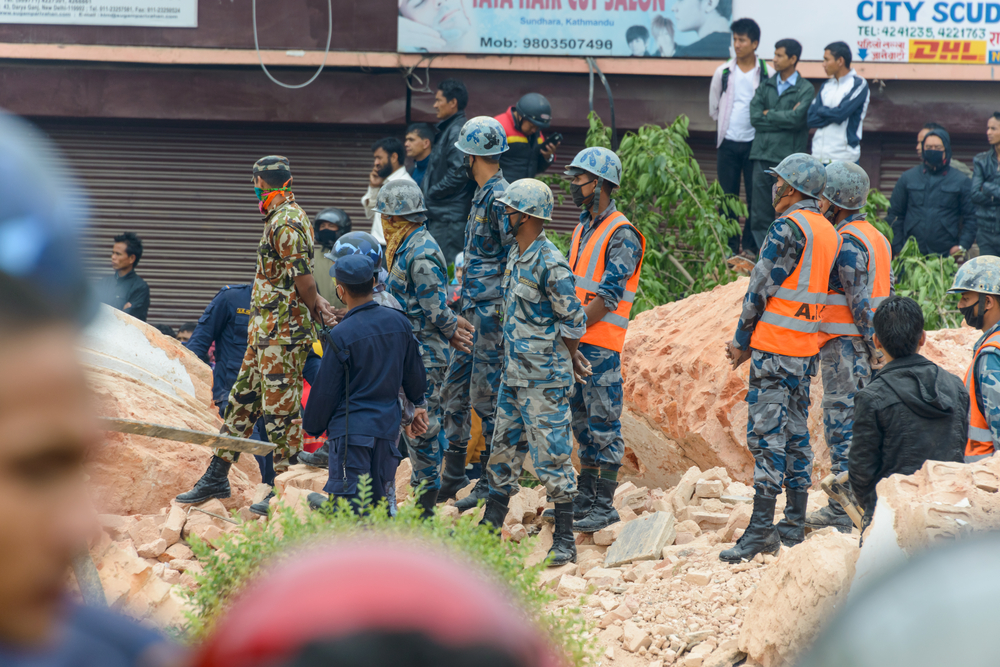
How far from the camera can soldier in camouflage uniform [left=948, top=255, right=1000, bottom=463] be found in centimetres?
435

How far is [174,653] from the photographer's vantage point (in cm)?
72

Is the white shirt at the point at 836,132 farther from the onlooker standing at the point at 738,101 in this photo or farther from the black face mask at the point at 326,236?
the black face mask at the point at 326,236

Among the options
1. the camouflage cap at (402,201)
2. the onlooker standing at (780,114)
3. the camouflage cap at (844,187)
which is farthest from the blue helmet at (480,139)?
the onlooker standing at (780,114)

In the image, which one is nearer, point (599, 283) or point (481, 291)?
point (599, 283)

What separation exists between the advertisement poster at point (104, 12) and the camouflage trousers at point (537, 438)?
753 cm

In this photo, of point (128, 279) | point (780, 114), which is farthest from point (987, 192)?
point (128, 279)

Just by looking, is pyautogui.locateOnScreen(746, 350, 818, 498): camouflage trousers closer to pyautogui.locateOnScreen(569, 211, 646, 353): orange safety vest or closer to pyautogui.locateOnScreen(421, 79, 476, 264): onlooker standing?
pyautogui.locateOnScreen(569, 211, 646, 353): orange safety vest

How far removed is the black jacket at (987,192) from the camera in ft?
26.7

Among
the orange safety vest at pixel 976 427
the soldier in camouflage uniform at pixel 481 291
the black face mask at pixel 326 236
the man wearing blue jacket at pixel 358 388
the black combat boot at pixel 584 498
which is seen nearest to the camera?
the orange safety vest at pixel 976 427

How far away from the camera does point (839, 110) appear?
8344 millimetres

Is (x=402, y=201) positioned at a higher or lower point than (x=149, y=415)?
higher

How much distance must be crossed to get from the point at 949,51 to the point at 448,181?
20.5 ft

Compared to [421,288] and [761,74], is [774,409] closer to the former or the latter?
[421,288]

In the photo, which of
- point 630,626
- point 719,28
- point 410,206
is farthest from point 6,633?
point 719,28
